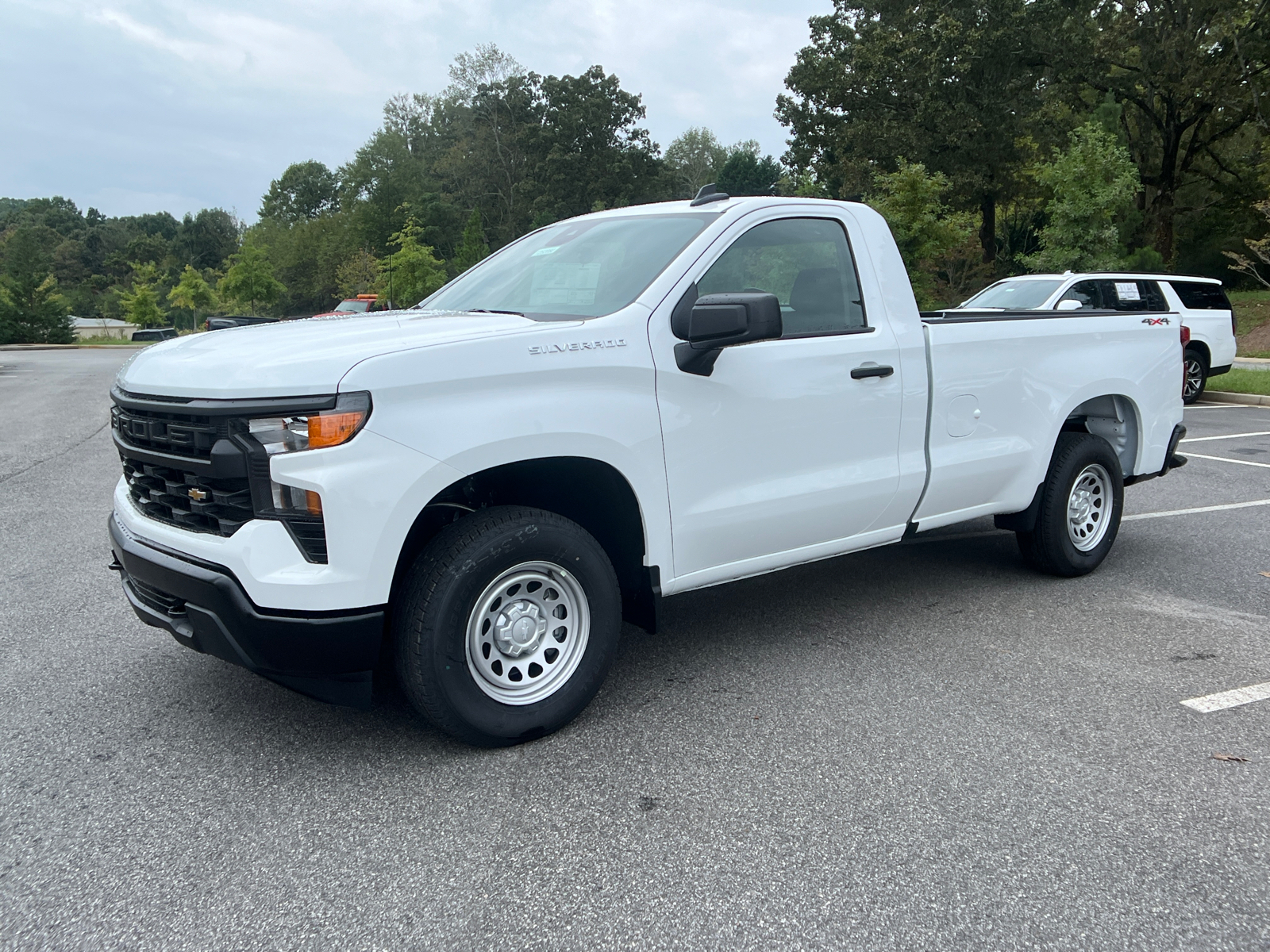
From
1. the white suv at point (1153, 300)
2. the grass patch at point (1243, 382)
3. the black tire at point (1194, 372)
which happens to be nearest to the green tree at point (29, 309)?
the white suv at point (1153, 300)

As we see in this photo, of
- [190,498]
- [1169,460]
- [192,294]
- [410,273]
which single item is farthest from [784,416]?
[192,294]

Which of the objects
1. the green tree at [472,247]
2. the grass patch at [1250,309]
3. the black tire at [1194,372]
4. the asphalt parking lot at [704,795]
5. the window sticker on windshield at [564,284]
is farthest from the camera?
the green tree at [472,247]

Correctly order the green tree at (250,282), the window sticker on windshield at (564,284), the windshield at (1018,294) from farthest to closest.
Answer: the green tree at (250,282) < the windshield at (1018,294) < the window sticker on windshield at (564,284)

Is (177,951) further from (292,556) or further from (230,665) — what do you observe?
(230,665)

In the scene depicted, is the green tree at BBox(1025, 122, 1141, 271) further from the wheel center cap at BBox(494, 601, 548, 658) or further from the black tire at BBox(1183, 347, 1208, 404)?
the wheel center cap at BBox(494, 601, 548, 658)

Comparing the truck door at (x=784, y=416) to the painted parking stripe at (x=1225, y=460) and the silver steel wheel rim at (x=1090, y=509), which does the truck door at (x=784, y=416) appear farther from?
the painted parking stripe at (x=1225, y=460)

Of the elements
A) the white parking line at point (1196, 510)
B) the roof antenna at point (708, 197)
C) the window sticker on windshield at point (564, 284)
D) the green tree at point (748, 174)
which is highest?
the green tree at point (748, 174)

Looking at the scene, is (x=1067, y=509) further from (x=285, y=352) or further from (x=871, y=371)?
(x=285, y=352)

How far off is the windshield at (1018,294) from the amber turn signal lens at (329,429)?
11.6 metres

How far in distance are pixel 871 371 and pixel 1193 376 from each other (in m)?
13.1

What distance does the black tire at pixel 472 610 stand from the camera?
3197 millimetres

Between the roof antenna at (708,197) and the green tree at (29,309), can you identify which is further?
the green tree at (29,309)

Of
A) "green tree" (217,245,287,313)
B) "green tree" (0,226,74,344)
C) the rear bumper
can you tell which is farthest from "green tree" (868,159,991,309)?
"green tree" (217,245,287,313)

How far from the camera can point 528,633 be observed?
11.4 ft
